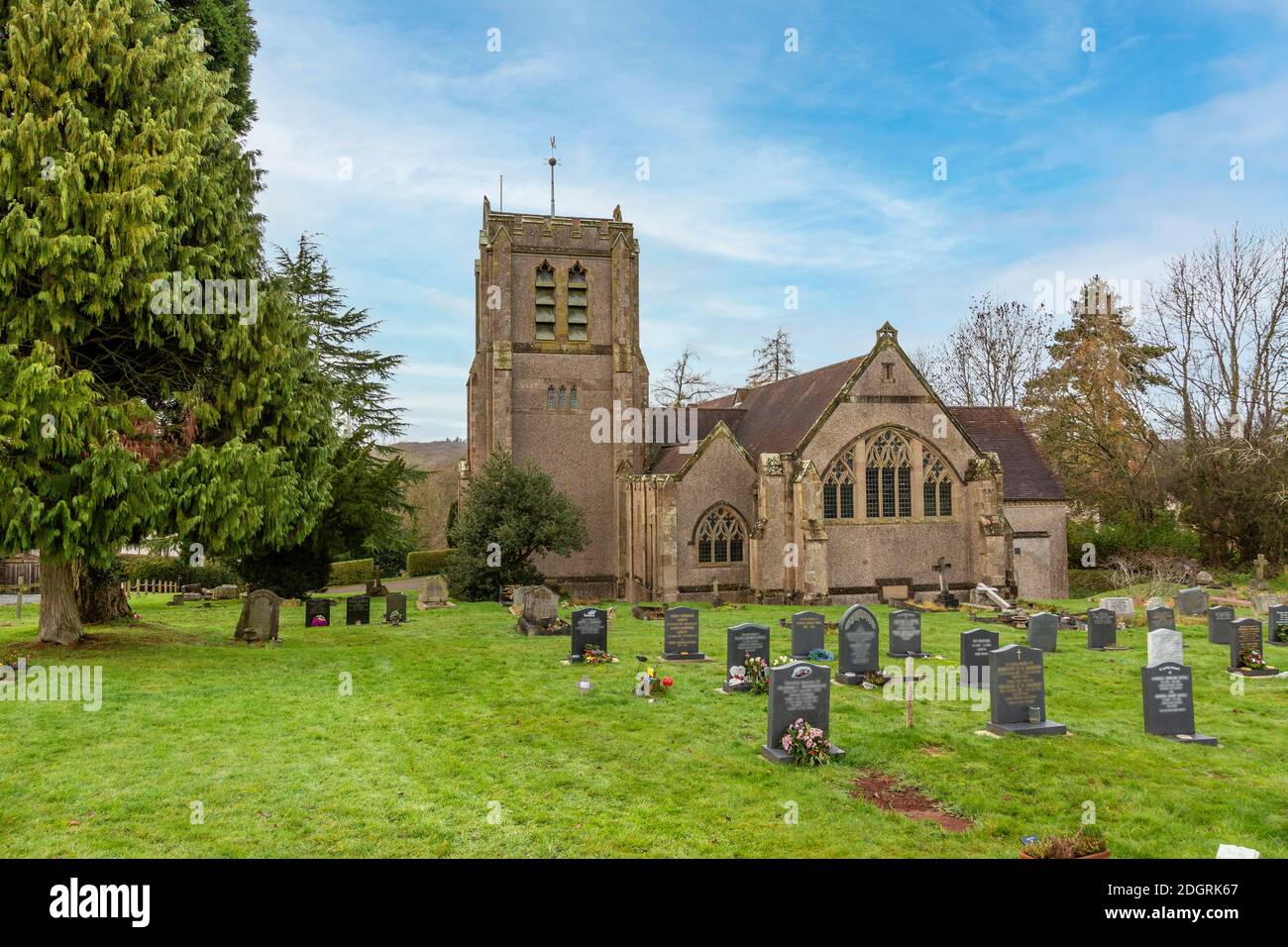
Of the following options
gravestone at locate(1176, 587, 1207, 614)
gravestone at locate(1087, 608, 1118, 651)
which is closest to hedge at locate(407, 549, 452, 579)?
gravestone at locate(1087, 608, 1118, 651)

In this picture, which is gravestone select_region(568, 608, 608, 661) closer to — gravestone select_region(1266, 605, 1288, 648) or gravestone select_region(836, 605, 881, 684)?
gravestone select_region(836, 605, 881, 684)

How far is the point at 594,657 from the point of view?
693 inches

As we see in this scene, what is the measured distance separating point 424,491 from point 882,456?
46.1m

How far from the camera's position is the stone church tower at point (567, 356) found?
3503 cm

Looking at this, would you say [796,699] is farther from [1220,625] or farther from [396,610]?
[396,610]

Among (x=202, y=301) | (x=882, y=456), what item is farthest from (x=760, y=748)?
(x=882, y=456)

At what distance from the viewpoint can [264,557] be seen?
29.2 meters

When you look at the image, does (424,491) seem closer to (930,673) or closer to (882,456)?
(882,456)

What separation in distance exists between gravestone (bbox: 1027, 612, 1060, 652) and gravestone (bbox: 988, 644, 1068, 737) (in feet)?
25.1

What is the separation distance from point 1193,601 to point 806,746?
818 inches

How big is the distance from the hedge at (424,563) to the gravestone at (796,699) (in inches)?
1622

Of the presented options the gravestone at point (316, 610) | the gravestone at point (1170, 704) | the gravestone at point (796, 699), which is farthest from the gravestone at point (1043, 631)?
the gravestone at point (316, 610)

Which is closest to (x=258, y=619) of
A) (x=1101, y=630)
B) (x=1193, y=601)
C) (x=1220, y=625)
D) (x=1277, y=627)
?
(x=1101, y=630)

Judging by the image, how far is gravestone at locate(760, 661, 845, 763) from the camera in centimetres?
1104
